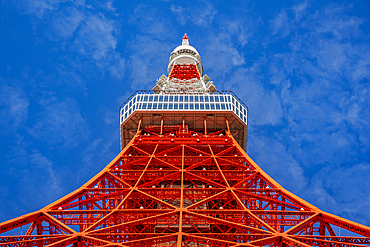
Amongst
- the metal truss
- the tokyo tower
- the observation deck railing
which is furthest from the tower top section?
the metal truss

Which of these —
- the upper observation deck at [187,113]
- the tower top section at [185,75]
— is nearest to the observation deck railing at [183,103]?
the upper observation deck at [187,113]

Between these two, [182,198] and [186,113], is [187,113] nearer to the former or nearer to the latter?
[186,113]

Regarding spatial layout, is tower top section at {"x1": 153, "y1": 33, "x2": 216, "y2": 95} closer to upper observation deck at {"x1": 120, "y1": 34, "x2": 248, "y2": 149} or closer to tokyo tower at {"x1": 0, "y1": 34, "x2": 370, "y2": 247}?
tokyo tower at {"x1": 0, "y1": 34, "x2": 370, "y2": 247}

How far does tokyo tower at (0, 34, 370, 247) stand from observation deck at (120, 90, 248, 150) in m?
0.12

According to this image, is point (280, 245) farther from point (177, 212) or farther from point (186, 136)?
point (186, 136)

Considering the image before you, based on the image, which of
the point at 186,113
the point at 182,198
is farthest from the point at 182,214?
the point at 186,113

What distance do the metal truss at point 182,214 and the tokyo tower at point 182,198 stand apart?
63 millimetres

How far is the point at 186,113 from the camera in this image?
135 ft

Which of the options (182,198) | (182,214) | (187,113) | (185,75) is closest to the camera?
(182,214)

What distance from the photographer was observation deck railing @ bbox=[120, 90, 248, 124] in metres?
41.0

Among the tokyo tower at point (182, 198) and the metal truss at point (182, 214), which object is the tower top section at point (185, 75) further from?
the metal truss at point (182, 214)

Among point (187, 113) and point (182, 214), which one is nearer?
point (182, 214)

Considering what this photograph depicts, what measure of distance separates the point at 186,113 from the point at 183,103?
5.15 feet

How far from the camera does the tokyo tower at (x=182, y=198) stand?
1653 cm
